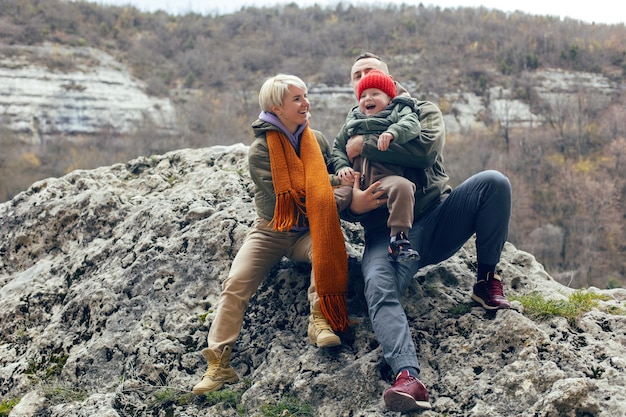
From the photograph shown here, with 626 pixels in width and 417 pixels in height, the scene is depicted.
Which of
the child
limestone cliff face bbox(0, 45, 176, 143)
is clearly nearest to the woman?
the child

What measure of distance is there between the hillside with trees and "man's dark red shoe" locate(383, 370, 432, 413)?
33665mm

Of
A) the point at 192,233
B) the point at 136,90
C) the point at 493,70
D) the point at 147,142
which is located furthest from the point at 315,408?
the point at 493,70

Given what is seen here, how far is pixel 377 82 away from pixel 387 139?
0.58m

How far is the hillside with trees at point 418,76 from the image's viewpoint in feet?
139

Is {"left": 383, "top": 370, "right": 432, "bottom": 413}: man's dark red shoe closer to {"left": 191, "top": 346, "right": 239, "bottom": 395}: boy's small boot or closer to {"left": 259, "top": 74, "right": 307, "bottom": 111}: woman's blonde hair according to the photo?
{"left": 191, "top": 346, "right": 239, "bottom": 395}: boy's small boot

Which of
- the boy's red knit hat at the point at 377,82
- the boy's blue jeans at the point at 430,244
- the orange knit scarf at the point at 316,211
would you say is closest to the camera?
the boy's blue jeans at the point at 430,244

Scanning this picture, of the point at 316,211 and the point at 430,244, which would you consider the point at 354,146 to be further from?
the point at 430,244

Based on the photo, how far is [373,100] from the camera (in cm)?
469

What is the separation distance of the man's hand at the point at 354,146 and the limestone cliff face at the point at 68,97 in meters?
51.4

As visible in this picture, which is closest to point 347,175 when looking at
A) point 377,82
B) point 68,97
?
point 377,82

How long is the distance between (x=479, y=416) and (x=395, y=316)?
2.41ft

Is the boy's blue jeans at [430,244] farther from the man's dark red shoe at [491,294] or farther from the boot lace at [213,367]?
the boot lace at [213,367]

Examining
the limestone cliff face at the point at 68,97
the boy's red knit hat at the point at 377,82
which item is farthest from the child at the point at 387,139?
the limestone cliff face at the point at 68,97

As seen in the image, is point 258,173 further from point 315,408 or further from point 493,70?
point 493,70
